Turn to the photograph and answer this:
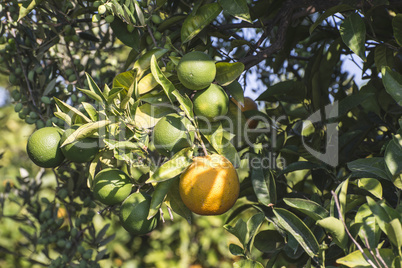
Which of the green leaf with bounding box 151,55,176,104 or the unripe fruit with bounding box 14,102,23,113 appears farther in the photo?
the unripe fruit with bounding box 14,102,23,113

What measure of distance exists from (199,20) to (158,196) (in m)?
0.48

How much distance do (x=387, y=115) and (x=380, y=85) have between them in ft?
0.44

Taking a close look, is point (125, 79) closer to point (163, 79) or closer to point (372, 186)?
point (163, 79)

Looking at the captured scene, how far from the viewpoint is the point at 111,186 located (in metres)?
1.02

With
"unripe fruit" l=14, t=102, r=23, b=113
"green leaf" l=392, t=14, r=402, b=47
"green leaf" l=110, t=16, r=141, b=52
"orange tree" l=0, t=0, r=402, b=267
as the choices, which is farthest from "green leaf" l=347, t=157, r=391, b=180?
"unripe fruit" l=14, t=102, r=23, b=113

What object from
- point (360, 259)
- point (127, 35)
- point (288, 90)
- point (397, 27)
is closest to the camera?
point (360, 259)

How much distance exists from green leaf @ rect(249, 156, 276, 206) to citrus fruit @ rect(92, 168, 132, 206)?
0.36m

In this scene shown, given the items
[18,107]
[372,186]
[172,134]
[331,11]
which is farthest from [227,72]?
[18,107]

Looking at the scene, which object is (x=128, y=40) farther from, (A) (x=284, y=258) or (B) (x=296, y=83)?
(A) (x=284, y=258)

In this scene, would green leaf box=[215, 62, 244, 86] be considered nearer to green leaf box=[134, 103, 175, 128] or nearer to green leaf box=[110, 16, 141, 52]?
green leaf box=[134, 103, 175, 128]

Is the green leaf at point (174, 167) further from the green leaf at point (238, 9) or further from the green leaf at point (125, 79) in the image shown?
the green leaf at point (238, 9)

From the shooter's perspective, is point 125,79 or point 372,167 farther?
point 125,79

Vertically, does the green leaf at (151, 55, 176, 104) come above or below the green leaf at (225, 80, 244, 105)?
above

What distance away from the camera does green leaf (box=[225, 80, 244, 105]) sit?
3.58ft
